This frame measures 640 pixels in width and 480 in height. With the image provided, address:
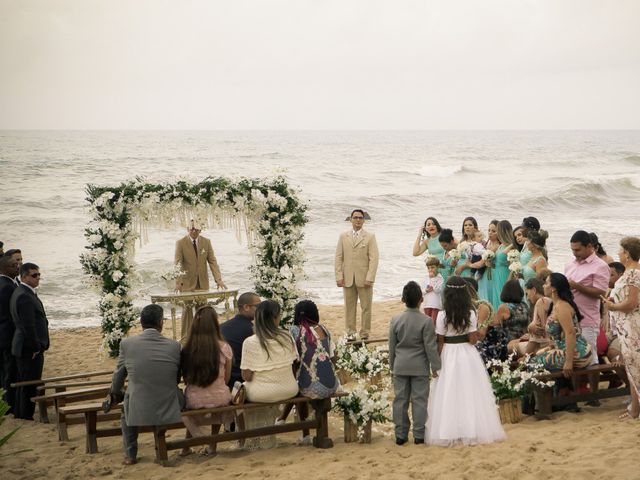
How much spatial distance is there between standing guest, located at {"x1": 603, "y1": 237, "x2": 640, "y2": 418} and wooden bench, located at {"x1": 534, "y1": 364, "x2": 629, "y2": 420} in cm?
47

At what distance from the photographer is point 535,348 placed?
27.6 ft

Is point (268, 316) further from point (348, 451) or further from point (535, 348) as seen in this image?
point (535, 348)

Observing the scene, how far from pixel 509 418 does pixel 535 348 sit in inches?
32.8

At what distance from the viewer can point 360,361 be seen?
899 cm

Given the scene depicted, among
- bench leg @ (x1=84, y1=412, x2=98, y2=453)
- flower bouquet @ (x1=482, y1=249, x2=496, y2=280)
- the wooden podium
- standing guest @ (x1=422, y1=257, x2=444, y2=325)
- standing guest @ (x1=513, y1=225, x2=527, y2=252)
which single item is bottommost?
bench leg @ (x1=84, y1=412, x2=98, y2=453)

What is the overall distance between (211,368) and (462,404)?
233 centimetres

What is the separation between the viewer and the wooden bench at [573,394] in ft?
26.2

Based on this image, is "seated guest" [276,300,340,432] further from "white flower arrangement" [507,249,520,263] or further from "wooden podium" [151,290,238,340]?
"wooden podium" [151,290,238,340]

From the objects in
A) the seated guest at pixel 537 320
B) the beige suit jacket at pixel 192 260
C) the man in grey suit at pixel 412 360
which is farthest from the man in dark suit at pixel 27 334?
the seated guest at pixel 537 320

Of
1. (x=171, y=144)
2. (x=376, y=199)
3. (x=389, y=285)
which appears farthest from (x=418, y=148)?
(x=389, y=285)

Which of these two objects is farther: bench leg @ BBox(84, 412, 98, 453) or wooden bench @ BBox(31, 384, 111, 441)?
wooden bench @ BBox(31, 384, 111, 441)

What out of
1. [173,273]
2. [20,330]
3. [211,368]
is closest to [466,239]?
[173,273]

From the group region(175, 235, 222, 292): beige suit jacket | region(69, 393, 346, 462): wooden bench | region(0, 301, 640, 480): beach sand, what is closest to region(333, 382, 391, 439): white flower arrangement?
region(69, 393, 346, 462): wooden bench

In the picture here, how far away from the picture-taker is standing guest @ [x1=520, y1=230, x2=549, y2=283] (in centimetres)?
1057
